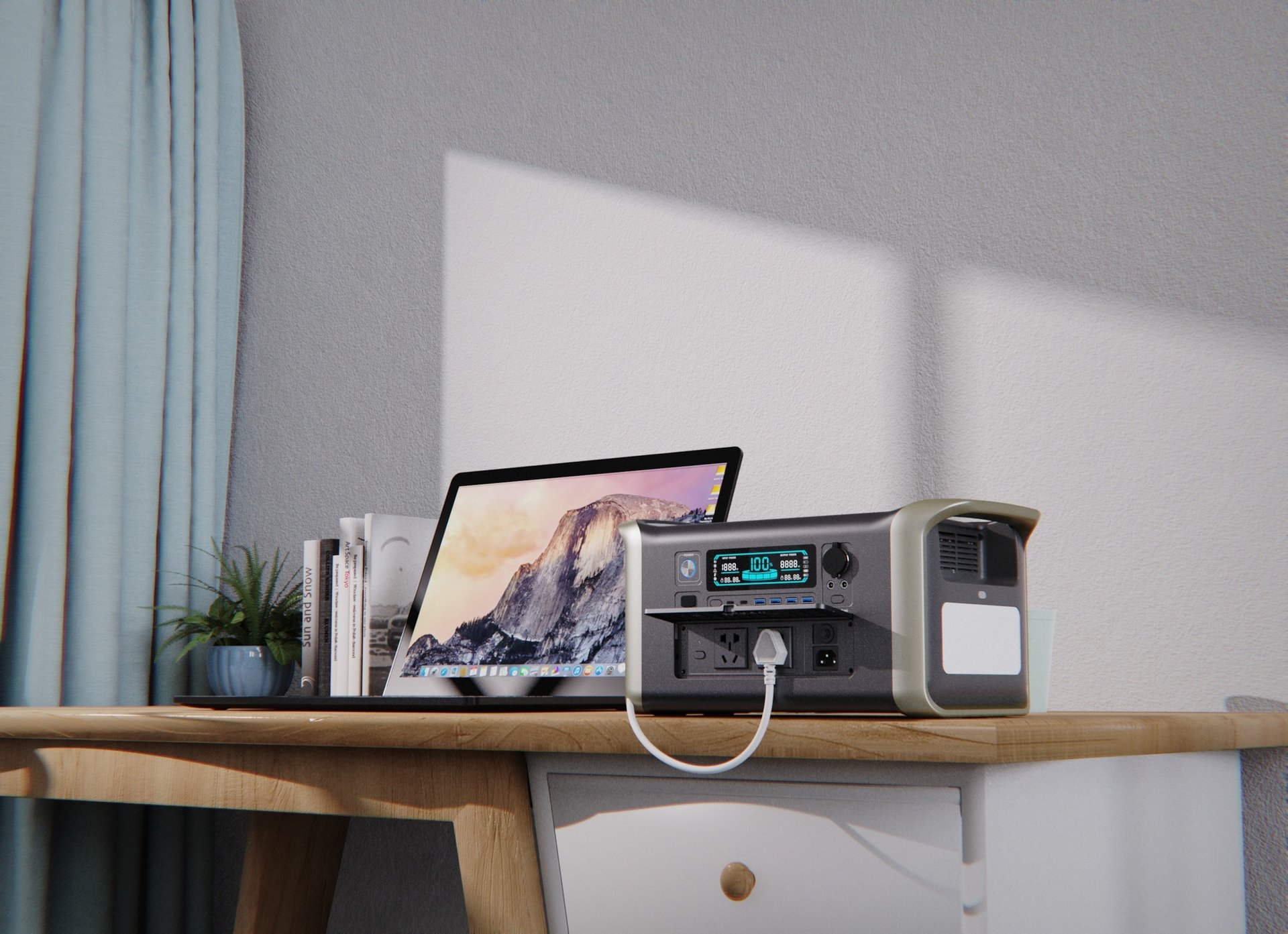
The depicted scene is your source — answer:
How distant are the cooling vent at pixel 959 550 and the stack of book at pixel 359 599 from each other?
2.49 ft

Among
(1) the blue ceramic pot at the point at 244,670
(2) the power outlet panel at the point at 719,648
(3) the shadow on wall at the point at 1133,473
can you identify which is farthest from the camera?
(1) the blue ceramic pot at the point at 244,670

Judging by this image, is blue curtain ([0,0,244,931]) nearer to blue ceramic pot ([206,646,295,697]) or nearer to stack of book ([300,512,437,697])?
blue ceramic pot ([206,646,295,697])

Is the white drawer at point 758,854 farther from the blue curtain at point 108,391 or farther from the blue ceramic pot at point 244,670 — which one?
the blue curtain at point 108,391

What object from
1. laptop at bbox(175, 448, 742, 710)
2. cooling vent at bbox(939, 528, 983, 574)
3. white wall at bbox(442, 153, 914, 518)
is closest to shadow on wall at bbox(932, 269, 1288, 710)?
white wall at bbox(442, 153, 914, 518)

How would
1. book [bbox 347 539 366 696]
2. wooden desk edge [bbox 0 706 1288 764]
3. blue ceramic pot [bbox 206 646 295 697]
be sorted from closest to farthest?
wooden desk edge [bbox 0 706 1288 764] → book [bbox 347 539 366 696] → blue ceramic pot [bbox 206 646 295 697]

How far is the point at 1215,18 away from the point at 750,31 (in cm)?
56

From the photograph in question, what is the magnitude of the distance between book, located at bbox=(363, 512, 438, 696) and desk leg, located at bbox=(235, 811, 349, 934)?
214mm

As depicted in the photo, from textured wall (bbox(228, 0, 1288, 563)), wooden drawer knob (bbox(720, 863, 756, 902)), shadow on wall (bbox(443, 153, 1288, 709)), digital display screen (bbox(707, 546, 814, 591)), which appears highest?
textured wall (bbox(228, 0, 1288, 563))

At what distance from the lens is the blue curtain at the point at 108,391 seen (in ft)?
4.76

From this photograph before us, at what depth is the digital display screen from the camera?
757mm

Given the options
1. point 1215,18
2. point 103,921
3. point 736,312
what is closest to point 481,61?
point 736,312

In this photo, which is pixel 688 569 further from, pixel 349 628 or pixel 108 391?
pixel 108 391

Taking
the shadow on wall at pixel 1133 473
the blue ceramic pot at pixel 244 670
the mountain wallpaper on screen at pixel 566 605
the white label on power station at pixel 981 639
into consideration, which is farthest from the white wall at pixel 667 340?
the white label on power station at pixel 981 639

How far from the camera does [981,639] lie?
759 mm
